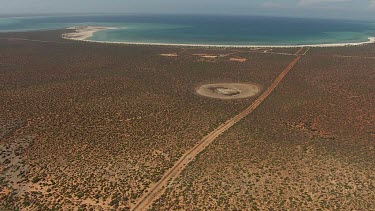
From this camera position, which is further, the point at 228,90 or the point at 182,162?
the point at 228,90

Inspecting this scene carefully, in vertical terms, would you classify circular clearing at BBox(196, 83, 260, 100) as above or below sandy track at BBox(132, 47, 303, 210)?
above

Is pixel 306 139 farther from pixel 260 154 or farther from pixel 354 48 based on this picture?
pixel 354 48

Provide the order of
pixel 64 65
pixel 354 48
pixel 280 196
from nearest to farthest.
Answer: pixel 280 196, pixel 64 65, pixel 354 48

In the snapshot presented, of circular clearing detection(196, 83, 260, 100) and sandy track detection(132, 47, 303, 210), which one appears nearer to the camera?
sandy track detection(132, 47, 303, 210)

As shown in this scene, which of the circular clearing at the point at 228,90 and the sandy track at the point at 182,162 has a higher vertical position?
the circular clearing at the point at 228,90

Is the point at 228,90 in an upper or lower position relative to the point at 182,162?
upper

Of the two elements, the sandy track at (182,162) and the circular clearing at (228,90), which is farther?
the circular clearing at (228,90)

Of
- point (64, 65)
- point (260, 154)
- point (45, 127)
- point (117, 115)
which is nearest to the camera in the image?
point (260, 154)

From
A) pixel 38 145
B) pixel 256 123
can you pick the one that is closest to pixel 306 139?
pixel 256 123
